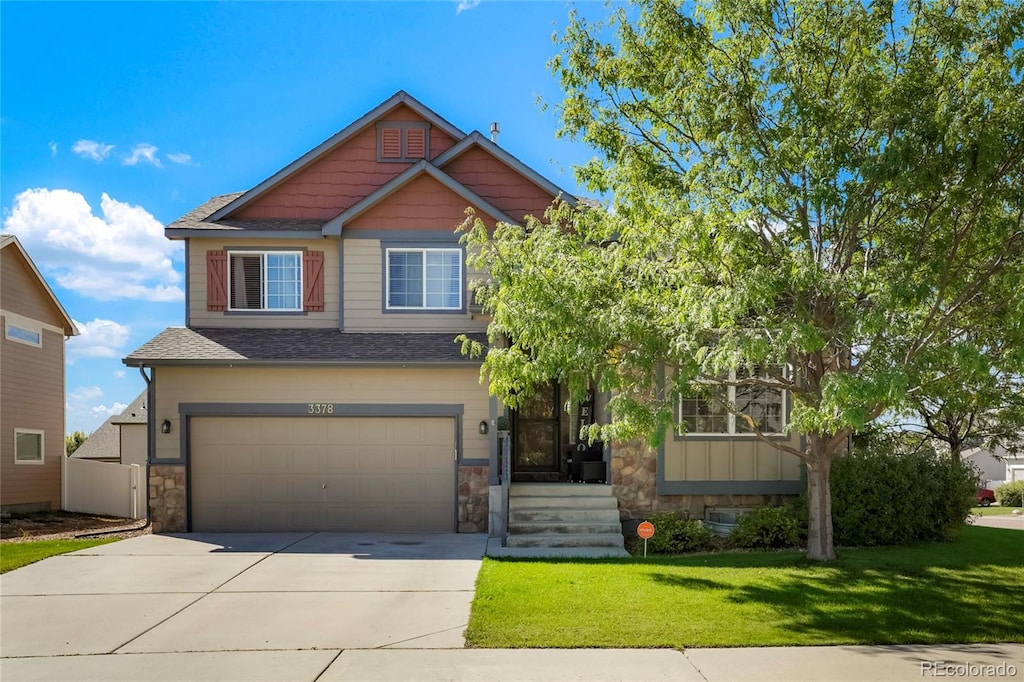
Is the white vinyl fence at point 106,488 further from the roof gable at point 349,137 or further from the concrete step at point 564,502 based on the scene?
the concrete step at point 564,502

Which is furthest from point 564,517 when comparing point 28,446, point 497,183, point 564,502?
point 28,446

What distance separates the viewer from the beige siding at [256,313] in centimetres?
1520

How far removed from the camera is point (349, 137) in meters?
16.0

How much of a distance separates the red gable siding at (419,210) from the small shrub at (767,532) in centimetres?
721

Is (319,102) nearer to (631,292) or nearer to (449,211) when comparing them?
(449,211)

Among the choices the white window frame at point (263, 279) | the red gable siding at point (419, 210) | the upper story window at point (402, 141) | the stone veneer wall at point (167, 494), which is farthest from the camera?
the upper story window at point (402, 141)

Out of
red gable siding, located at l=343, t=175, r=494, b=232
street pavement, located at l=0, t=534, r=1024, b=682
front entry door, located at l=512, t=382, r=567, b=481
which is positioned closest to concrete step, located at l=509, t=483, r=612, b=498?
front entry door, located at l=512, t=382, r=567, b=481

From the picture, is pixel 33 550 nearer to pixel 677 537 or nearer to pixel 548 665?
pixel 548 665

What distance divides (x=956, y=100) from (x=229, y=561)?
10464 mm

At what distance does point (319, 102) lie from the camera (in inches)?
600

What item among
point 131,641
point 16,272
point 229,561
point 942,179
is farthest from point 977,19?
point 16,272

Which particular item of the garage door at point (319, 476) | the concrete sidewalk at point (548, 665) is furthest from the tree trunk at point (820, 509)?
the garage door at point (319, 476)

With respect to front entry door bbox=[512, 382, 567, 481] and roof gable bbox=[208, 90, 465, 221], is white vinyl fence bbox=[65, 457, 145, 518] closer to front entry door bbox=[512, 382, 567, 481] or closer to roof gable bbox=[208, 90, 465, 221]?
roof gable bbox=[208, 90, 465, 221]
